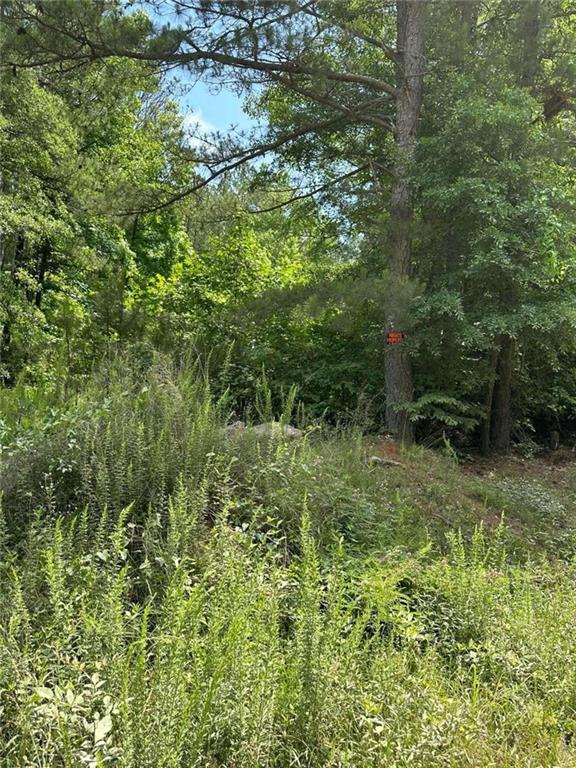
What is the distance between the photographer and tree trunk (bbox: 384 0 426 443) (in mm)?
6457

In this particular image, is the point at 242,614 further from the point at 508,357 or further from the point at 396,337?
the point at 508,357

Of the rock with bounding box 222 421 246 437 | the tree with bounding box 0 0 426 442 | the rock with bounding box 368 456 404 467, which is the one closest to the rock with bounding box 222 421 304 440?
the rock with bounding box 222 421 246 437

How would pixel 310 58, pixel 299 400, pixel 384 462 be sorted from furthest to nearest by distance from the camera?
pixel 299 400 < pixel 310 58 < pixel 384 462

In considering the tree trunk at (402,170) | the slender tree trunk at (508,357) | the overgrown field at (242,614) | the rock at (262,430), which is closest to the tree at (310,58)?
the tree trunk at (402,170)

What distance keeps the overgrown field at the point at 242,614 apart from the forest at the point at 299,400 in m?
0.01

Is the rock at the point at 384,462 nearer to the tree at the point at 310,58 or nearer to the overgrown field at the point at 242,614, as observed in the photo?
the overgrown field at the point at 242,614

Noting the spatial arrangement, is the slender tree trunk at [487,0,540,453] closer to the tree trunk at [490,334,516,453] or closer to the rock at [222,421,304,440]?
the tree trunk at [490,334,516,453]

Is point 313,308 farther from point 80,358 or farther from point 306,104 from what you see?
point 306,104

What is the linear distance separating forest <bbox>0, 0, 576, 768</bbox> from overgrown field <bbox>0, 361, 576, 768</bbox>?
0.01 meters

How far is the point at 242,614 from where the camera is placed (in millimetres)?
1793

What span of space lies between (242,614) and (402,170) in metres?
5.60

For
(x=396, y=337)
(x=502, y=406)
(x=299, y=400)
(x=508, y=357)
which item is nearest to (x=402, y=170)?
(x=396, y=337)

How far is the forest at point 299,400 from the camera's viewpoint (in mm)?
1688

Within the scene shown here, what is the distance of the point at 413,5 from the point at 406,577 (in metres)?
6.40
